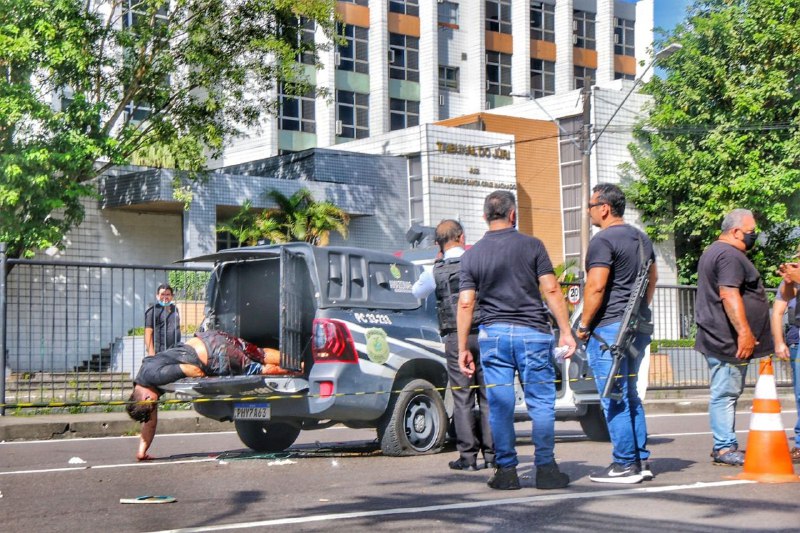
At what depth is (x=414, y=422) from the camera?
10.5m

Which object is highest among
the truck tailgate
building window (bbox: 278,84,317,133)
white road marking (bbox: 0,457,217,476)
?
building window (bbox: 278,84,317,133)

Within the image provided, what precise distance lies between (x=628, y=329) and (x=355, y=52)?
42.6 metres

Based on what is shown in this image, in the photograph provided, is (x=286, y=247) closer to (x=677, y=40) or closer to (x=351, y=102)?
(x=677, y=40)

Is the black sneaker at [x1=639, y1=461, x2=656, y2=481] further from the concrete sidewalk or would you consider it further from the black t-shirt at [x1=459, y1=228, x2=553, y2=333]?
the concrete sidewalk

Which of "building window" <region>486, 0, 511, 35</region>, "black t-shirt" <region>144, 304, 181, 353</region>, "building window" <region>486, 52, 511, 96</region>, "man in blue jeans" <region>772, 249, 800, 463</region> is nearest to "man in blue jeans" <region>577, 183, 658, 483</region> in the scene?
"man in blue jeans" <region>772, 249, 800, 463</region>

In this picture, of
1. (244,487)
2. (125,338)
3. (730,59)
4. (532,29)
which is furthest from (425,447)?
(532,29)

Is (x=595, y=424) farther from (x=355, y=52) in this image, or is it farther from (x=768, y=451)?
(x=355, y=52)

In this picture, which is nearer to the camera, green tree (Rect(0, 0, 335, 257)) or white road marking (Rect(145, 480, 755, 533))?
white road marking (Rect(145, 480, 755, 533))

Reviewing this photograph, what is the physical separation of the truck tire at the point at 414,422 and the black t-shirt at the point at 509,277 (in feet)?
8.64

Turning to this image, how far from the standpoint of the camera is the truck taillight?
9938 mm

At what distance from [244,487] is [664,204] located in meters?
31.6

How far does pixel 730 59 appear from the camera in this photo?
36.4 m

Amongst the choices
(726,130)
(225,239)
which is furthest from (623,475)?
(726,130)

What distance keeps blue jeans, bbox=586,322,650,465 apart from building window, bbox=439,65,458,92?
44.4 metres
